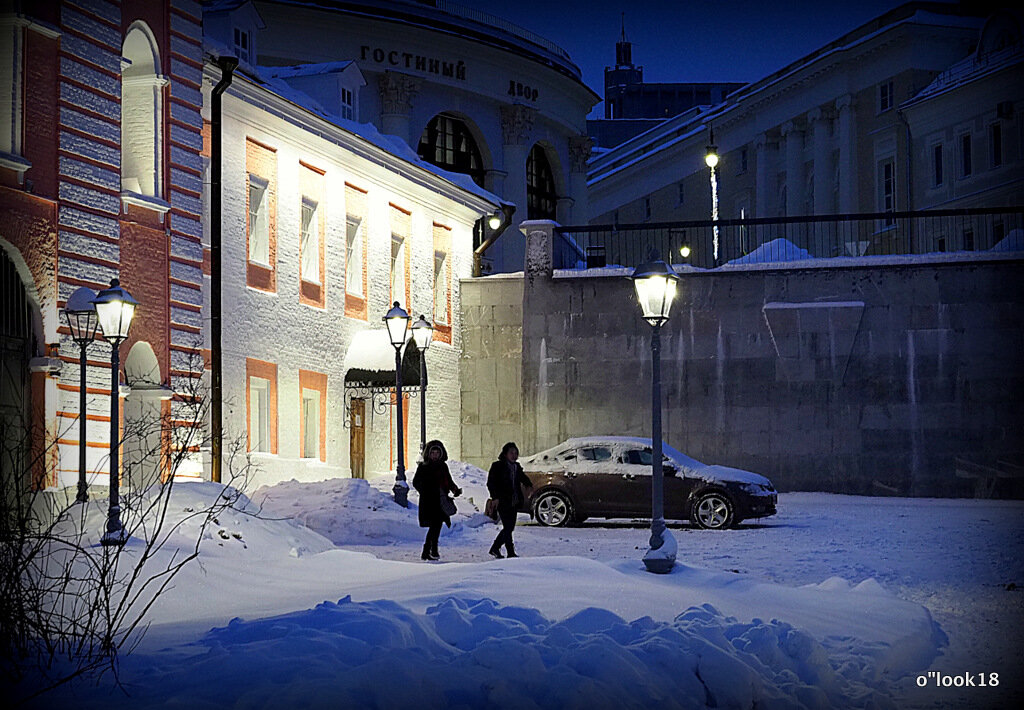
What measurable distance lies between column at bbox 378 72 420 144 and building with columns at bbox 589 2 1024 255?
8946 millimetres

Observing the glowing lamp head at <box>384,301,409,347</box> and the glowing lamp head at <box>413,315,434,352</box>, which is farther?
the glowing lamp head at <box>413,315,434,352</box>

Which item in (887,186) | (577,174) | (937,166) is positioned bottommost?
(887,186)

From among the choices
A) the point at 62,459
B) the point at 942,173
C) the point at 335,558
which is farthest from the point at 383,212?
the point at 942,173

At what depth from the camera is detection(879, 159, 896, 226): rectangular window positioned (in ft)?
166

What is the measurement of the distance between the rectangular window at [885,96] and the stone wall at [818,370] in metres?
18.8

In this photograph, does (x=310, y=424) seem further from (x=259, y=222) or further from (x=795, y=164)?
(x=795, y=164)

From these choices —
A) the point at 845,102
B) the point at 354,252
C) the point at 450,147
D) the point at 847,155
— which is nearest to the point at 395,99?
the point at 450,147

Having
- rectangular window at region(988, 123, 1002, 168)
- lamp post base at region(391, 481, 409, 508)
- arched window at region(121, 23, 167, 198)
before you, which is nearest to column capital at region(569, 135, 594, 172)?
rectangular window at region(988, 123, 1002, 168)

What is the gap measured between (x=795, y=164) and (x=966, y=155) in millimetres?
10968

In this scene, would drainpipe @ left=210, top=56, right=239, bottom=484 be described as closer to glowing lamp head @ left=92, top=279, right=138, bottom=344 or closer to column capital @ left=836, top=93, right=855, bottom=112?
glowing lamp head @ left=92, top=279, right=138, bottom=344

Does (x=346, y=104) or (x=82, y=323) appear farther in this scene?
(x=346, y=104)

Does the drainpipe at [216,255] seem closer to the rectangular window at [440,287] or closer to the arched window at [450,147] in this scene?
the rectangular window at [440,287]

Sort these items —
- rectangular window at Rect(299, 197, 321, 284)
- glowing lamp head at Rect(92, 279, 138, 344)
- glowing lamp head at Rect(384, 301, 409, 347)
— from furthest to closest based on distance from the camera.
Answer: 1. rectangular window at Rect(299, 197, 321, 284)
2. glowing lamp head at Rect(384, 301, 409, 347)
3. glowing lamp head at Rect(92, 279, 138, 344)

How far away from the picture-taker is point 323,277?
99.5 ft
